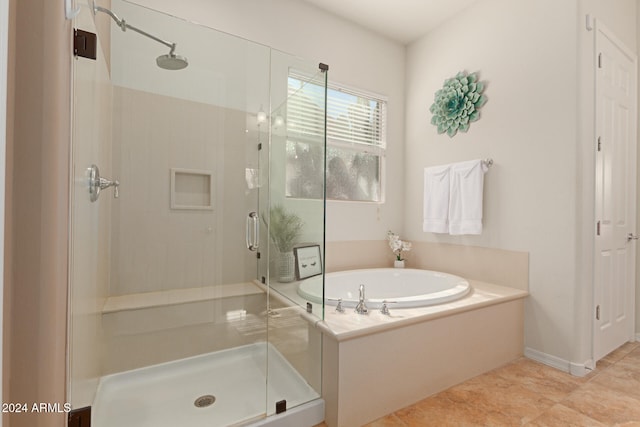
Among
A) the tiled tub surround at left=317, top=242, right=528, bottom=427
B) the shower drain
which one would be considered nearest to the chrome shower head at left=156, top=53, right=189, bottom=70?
the tiled tub surround at left=317, top=242, right=528, bottom=427

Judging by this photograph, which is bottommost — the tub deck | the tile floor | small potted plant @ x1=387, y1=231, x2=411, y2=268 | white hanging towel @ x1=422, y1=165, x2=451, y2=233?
the tile floor

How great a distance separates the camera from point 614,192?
2.19 meters

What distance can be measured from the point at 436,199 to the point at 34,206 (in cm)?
269

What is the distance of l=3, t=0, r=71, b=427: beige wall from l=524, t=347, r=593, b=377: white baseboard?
2.65m

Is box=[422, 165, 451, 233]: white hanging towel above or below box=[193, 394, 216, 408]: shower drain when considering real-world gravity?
above

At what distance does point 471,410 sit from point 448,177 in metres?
1.79

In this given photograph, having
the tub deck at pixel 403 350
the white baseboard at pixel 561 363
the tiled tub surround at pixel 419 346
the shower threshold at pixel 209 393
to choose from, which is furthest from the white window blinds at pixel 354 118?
the white baseboard at pixel 561 363

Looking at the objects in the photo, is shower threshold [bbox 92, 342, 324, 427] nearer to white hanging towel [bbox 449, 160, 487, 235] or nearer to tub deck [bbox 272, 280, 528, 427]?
tub deck [bbox 272, 280, 528, 427]

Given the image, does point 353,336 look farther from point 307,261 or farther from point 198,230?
point 198,230

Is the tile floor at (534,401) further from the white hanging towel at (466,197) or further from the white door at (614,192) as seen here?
the white hanging towel at (466,197)

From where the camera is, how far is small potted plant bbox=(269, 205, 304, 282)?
6.44ft

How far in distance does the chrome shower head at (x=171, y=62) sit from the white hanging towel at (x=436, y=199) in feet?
7.25

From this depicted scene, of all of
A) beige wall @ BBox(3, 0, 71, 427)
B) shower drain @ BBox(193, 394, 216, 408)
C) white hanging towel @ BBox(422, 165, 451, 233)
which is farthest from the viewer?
white hanging towel @ BBox(422, 165, 451, 233)

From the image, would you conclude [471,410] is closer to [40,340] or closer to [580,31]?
[40,340]
